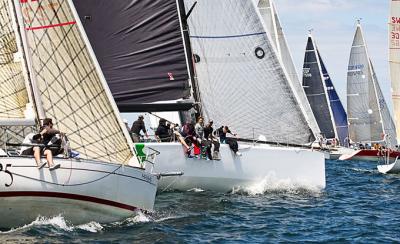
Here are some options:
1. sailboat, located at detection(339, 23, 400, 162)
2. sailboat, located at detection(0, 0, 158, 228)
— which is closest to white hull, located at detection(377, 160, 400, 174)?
sailboat, located at detection(0, 0, 158, 228)

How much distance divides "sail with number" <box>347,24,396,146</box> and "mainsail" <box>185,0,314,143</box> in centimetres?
3611

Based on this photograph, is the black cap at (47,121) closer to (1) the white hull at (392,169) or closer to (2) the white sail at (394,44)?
(1) the white hull at (392,169)

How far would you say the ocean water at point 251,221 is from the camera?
50.4 ft

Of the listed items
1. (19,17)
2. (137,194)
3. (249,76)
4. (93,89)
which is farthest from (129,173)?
(249,76)

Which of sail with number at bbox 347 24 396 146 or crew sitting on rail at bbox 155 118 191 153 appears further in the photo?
sail with number at bbox 347 24 396 146

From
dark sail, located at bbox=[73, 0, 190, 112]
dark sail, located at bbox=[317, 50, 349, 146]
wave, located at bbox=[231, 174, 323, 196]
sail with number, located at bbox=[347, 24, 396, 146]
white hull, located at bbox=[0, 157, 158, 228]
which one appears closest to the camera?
white hull, located at bbox=[0, 157, 158, 228]

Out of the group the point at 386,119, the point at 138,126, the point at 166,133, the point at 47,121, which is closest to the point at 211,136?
the point at 166,133

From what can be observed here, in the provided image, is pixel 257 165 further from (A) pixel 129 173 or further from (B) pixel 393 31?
(B) pixel 393 31

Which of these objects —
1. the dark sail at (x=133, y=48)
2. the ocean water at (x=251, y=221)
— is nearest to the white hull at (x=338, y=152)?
the ocean water at (x=251, y=221)

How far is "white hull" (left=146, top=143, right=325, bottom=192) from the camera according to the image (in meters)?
23.1

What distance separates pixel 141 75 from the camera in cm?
2408

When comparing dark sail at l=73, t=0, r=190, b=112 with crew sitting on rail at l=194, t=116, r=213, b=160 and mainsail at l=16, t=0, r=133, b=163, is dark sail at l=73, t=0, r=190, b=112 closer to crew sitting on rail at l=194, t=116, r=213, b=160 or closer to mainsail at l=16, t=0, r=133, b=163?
crew sitting on rail at l=194, t=116, r=213, b=160

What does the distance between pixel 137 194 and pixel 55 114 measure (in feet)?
7.17

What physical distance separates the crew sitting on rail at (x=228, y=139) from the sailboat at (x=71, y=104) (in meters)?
6.61
